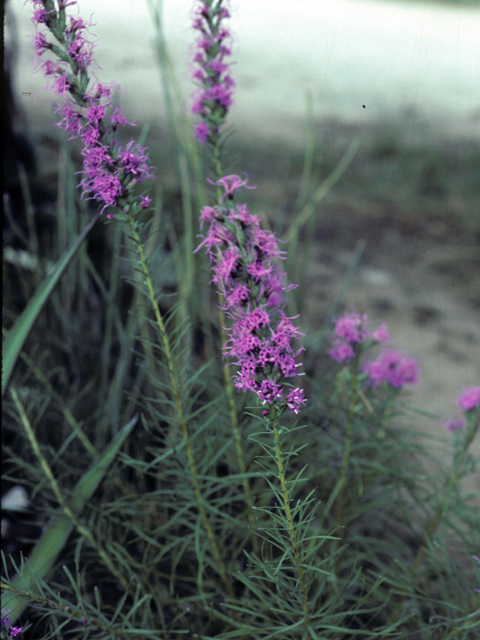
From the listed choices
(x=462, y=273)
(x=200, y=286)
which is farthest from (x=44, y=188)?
(x=462, y=273)

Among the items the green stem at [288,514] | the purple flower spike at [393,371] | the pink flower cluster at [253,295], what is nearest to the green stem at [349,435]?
the purple flower spike at [393,371]

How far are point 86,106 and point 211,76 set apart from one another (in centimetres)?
23

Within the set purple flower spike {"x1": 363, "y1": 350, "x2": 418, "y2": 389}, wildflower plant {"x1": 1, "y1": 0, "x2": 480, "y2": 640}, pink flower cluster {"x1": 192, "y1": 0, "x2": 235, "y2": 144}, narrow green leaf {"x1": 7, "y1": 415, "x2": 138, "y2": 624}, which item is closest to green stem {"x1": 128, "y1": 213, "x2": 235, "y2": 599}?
wildflower plant {"x1": 1, "y1": 0, "x2": 480, "y2": 640}

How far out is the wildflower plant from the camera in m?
0.54

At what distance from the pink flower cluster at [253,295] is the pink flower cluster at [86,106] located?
13cm

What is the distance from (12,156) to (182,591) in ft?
4.89

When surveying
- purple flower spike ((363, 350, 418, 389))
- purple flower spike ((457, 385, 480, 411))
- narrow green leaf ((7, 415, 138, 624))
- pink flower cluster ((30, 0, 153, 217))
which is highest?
pink flower cluster ((30, 0, 153, 217))

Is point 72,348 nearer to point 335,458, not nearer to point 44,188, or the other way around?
point 335,458

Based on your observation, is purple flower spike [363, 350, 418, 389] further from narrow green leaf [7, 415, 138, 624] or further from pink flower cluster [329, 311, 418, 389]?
narrow green leaf [7, 415, 138, 624]

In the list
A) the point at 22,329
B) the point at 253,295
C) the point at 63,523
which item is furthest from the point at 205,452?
the point at 253,295

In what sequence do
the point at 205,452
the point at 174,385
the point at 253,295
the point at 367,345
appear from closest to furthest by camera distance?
the point at 253,295, the point at 174,385, the point at 367,345, the point at 205,452

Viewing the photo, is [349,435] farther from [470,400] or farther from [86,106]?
[86,106]

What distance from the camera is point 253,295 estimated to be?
46 cm

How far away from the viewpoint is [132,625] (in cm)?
70
